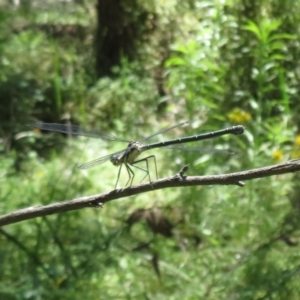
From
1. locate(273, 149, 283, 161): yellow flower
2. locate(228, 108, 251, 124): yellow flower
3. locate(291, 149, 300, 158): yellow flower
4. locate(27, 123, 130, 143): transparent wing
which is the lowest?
locate(291, 149, 300, 158): yellow flower

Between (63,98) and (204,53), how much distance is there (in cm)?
103

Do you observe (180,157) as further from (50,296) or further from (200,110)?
(50,296)

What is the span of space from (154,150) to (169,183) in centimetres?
150

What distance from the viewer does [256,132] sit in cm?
191

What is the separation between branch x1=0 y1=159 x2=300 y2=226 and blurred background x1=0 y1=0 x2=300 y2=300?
536mm

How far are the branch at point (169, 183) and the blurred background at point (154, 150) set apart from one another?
54cm

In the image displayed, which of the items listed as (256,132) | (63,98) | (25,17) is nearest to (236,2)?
(256,132)

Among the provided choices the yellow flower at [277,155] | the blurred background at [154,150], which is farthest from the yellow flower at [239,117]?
the yellow flower at [277,155]

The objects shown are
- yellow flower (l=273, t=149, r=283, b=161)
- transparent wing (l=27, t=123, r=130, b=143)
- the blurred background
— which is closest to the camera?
transparent wing (l=27, t=123, r=130, b=143)

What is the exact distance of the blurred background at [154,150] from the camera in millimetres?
1392

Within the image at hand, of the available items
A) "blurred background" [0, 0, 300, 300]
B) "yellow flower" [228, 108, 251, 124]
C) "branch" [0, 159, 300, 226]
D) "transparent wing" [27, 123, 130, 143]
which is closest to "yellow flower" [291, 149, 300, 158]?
"blurred background" [0, 0, 300, 300]

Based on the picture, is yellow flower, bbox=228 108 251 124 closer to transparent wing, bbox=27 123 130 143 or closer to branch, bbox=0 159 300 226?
transparent wing, bbox=27 123 130 143

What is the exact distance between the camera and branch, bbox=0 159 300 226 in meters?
0.68

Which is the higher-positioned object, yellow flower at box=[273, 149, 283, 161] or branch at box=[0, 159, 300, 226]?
branch at box=[0, 159, 300, 226]
